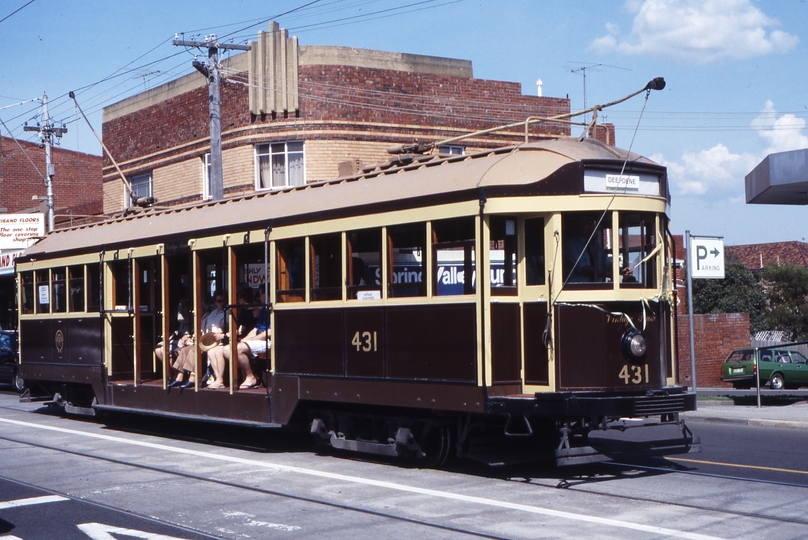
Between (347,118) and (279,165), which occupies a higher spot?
(347,118)

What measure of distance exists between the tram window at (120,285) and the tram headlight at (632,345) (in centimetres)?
855

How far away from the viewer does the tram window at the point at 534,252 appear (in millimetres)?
9766

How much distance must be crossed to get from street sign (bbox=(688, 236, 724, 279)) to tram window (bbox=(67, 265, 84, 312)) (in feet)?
33.2

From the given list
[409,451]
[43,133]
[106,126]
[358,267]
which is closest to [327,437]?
[409,451]

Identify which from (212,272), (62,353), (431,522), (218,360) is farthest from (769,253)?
(431,522)

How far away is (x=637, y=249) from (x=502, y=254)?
135 centimetres

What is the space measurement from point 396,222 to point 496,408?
2.26 m

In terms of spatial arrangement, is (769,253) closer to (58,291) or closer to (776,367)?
(776,367)

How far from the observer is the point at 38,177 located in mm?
51844

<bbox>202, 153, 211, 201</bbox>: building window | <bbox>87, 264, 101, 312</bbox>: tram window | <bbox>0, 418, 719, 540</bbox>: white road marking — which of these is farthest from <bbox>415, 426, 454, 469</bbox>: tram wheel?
<bbox>202, 153, 211, 201</bbox>: building window

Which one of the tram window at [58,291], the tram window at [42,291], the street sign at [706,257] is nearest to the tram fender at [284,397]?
the tram window at [58,291]

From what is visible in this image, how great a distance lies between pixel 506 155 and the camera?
→ 32.8ft

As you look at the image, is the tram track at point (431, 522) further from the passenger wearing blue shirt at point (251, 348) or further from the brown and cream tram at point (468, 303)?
the passenger wearing blue shirt at point (251, 348)

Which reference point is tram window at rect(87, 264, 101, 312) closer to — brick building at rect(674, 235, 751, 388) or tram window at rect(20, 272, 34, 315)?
tram window at rect(20, 272, 34, 315)
